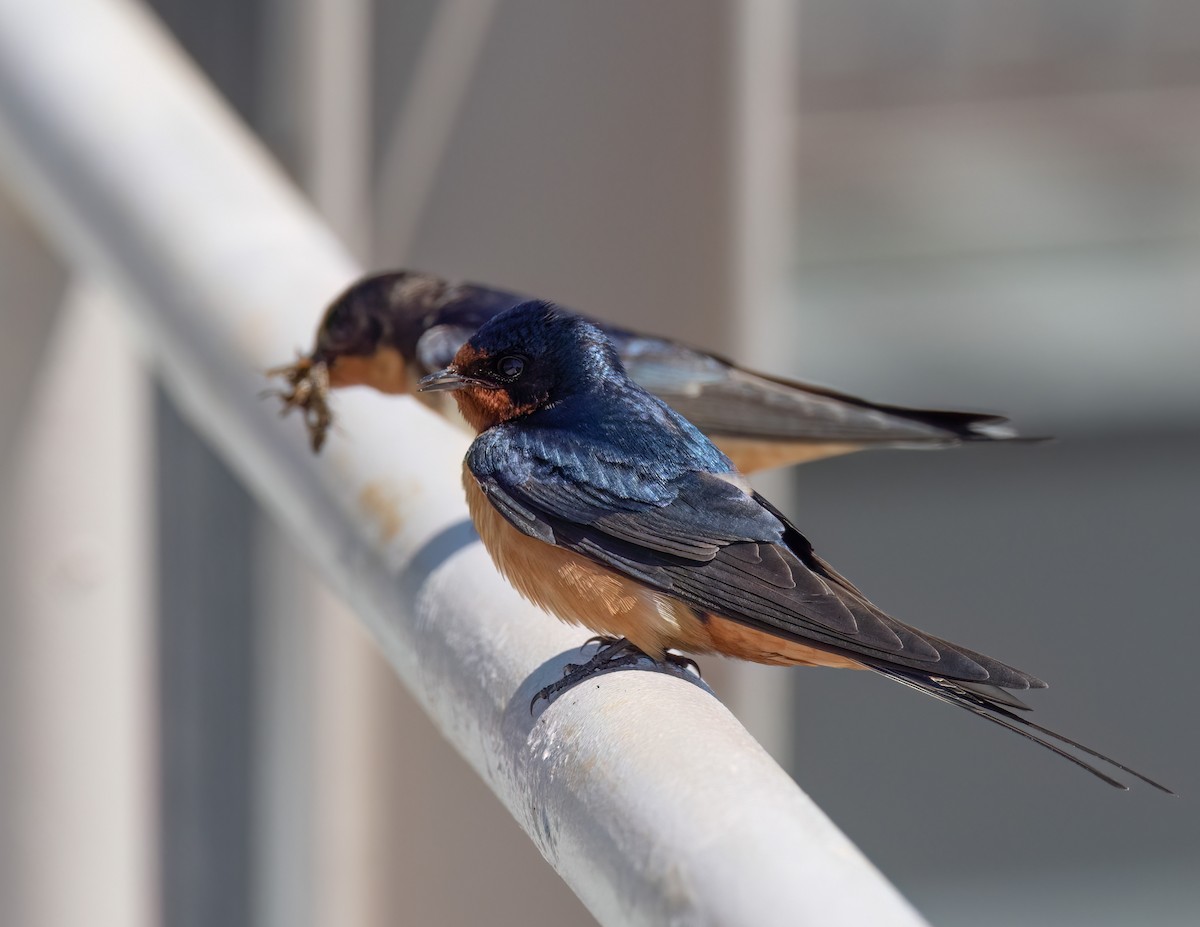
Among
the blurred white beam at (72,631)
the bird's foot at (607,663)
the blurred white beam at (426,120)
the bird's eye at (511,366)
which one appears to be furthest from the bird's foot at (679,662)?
the blurred white beam at (426,120)

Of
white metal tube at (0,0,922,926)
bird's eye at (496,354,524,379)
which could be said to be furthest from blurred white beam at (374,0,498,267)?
bird's eye at (496,354,524,379)

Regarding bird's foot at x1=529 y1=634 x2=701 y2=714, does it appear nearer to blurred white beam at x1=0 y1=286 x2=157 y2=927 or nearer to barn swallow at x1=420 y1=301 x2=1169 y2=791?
barn swallow at x1=420 y1=301 x2=1169 y2=791

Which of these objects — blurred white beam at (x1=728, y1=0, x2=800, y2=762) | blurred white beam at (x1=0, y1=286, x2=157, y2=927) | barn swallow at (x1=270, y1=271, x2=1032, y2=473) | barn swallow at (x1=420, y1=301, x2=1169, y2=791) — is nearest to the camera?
barn swallow at (x1=420, y1=301, x2=1169, y2=791)

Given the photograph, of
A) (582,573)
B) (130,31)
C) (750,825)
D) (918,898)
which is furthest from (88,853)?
(918,898)

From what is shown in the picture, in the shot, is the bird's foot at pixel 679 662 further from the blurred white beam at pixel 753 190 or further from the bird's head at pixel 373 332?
the blurred white beam at pixel 753 190

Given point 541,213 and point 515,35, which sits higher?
point 515,35

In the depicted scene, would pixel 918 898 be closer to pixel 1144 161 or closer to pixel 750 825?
pixel 1144 161
